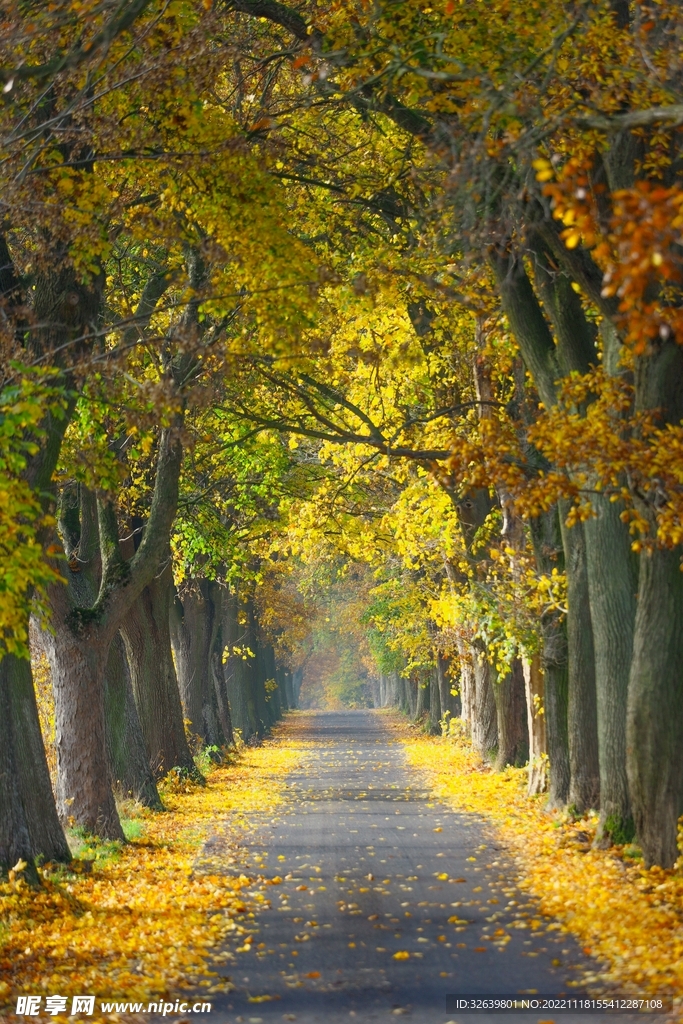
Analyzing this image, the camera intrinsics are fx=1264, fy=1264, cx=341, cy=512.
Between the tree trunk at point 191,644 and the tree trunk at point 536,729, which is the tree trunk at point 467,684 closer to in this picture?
the tree trunk at point 191,644

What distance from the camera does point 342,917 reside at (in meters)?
10.9

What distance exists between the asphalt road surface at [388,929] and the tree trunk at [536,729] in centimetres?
154

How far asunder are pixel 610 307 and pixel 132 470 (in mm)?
11167

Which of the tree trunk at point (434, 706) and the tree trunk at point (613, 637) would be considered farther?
the tree trunk at point (434, 706)

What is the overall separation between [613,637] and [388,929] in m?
4.26

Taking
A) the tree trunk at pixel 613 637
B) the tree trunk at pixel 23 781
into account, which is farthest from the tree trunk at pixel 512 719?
the tree trunk at pixel 23 781

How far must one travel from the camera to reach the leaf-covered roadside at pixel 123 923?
847 cm

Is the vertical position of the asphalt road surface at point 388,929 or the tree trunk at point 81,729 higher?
the tree trunk at point 81,729

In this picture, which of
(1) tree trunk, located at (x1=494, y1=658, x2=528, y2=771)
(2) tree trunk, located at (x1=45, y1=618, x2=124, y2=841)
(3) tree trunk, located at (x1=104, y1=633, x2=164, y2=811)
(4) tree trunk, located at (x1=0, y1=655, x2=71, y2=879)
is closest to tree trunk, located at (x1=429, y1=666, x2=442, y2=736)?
(1) tree trunk, located at (x1=494, y1=658, x2=528, y2=771)

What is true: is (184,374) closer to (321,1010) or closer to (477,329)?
(477,329)

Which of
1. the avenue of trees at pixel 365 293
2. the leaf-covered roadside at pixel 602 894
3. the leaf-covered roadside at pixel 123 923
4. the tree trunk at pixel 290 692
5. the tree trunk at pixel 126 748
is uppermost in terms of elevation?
the avenue of trees at pixel 365 293

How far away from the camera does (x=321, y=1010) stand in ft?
25.5

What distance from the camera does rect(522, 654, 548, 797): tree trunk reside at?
65.0ft

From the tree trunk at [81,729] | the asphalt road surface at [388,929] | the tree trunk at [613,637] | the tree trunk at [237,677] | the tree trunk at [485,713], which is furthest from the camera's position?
the tree trunk at [237,677]
